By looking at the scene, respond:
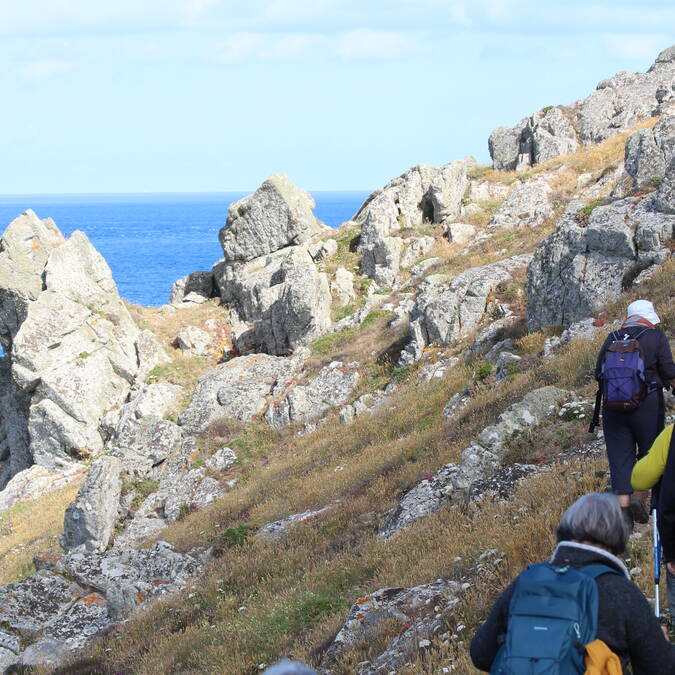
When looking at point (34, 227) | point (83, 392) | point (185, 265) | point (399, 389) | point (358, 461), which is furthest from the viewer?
point (185, 265)

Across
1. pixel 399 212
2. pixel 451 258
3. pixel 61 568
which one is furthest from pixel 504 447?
pixel 399 212

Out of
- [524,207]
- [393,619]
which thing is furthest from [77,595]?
[524,207]

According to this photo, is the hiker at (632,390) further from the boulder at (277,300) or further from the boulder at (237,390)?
the boulder at (277,300)

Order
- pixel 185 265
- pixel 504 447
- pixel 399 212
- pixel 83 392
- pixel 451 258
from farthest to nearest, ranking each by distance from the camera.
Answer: pixel 185 265 < pixel 399 212 < pixel 451 258 < pixel 83 392 < pixel 504 447

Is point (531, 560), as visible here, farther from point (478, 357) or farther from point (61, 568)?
point (478, 357)

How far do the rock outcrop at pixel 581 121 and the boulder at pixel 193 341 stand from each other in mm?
25585

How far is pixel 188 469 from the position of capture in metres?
24.4

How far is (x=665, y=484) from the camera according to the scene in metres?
4.79

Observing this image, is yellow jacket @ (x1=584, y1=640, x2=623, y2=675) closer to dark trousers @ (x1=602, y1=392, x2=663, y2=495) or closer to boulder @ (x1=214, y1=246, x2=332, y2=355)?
dark trousers @ (x1=602, y1=392, x2=663, y2=495)

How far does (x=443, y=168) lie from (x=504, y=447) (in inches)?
1272

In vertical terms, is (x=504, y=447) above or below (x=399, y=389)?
above

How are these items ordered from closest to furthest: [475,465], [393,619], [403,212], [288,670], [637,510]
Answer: [288,670], [637,510], [393,619], [475,465], [403,212]

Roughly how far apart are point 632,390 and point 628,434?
1.94 feet

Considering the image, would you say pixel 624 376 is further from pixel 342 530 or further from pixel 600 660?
pixel 342 530
